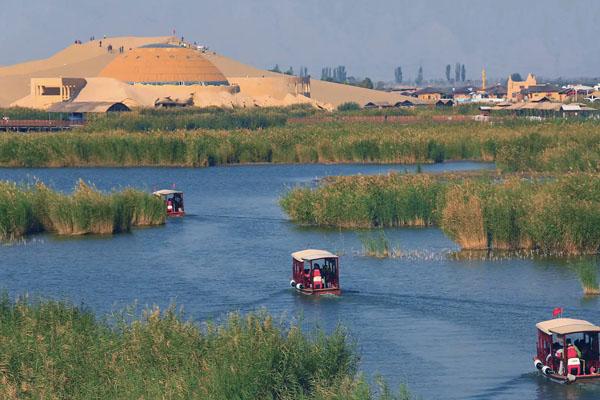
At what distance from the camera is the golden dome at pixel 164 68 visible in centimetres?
16850

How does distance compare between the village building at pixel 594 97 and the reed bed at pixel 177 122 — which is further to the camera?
the village building at pixel 594 97

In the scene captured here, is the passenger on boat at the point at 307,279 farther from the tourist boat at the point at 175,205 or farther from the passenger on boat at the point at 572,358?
the tourist boat at the point at 175,205

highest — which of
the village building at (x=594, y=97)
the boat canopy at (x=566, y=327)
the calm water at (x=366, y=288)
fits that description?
the village building at (x=594, y=97)

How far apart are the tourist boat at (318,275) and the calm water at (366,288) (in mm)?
395

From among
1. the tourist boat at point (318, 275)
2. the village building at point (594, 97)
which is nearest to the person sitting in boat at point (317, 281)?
the tourist boat at point (318, 275)

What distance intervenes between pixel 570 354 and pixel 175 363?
27.7ft

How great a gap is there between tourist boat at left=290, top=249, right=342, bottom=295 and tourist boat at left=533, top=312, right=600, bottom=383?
9766mm

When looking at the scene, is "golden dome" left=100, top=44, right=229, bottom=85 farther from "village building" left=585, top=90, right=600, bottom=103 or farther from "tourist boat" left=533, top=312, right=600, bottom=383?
"tourist boat" left=533, top=312, right=600, bottom=383

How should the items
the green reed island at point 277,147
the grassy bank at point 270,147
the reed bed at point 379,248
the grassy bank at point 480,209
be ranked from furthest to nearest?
the grassy bank at point 270,147 → the green reed island at point 277,147 → the reed bed at point 379,248 → the grassy bank at point 480,209

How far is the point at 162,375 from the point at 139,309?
11.0 meters

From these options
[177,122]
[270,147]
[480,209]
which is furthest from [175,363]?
[177,122]

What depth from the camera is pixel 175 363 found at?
2217 centimetres

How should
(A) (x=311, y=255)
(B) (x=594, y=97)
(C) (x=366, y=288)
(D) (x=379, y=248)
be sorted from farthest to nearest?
1. (B) (x=594, y=97)
2. (D) (x=379, y=248)
3. (C) (x=366, y=288)
4. (A) (x=311, y=255)

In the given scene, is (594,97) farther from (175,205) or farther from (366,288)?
(366,288)
